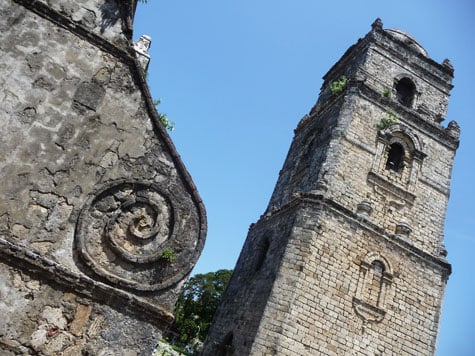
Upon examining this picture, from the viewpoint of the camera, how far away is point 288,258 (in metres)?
10.5

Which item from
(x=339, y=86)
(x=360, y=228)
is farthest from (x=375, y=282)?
(x=339, y=86)

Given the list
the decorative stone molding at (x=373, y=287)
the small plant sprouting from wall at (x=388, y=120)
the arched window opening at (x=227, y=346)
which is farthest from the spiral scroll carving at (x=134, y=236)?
the small plant sprouting from wall at (x=388, y=120)

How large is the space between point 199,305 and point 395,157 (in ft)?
81.3

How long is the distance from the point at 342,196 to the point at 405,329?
3.65 m

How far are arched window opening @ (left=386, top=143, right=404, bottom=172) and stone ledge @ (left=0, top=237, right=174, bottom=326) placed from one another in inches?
427

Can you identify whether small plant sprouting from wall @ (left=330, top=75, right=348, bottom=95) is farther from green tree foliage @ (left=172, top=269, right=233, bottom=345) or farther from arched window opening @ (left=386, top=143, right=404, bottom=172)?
green tree foliage @ (left=172, top=269, right=233, bottom=345)

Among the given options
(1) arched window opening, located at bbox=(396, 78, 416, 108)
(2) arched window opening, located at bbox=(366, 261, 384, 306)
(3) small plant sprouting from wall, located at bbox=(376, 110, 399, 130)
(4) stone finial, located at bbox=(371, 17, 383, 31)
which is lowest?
(2) arched window opening, located at bbox=(366, 261, 384, 306)

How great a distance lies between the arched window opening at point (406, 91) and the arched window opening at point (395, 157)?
6.03ft

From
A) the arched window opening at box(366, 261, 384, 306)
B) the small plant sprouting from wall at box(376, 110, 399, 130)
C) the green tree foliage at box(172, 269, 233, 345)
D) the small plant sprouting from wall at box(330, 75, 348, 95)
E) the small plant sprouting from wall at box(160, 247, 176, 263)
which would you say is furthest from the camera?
the green tree foliage at box(172, 269, 233, 345)

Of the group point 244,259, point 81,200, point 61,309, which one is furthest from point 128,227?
point 244,259

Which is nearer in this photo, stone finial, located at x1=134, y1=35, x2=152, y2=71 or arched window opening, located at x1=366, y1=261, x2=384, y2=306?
stone finial, located at x1=134, y1=35, x2=152, y2=71

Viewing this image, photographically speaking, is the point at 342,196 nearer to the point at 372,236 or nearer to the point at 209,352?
the point at 372,236

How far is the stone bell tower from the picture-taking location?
→ 1011 cm

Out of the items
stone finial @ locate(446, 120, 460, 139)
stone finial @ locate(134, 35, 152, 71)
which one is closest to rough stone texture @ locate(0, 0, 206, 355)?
stone finial @ locate(134, 35, 152, 71)
